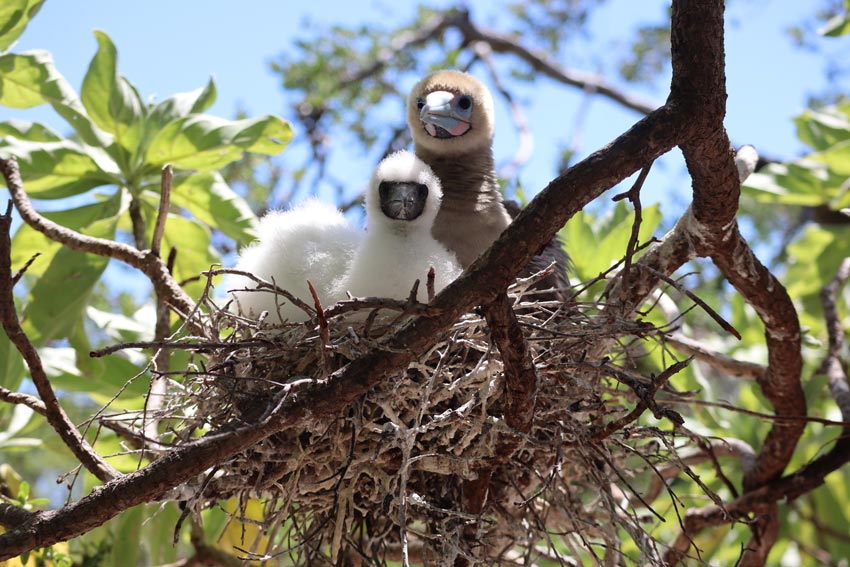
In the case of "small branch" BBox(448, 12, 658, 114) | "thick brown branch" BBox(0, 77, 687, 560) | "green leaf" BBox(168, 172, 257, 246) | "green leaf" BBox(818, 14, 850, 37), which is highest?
"small branch" BBox(448, 12, 658, 114)

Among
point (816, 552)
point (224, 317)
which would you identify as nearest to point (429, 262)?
point (224, 317)

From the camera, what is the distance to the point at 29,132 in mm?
3406

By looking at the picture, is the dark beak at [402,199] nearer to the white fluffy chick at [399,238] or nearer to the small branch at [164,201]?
the white fluffy chick at [399,238]

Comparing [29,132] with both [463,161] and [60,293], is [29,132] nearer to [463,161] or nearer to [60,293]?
[60,293]

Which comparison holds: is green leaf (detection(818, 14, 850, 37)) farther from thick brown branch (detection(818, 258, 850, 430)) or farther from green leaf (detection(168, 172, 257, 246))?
green leaf (detection(168, 172, 257, 246))

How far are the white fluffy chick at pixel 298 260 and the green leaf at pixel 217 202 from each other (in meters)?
0.63

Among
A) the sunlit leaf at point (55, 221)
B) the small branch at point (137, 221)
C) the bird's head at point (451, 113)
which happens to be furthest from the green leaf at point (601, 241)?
the sunlit leaf at point (55, 221)

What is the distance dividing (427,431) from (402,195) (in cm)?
81

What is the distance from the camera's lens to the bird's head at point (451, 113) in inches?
140

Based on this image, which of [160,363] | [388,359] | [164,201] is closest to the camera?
[388,359]

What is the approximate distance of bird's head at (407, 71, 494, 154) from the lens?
11.7 ft

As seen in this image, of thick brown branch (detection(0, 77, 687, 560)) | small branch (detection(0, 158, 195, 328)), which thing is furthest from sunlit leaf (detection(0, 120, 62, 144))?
thick brown branch (detection(0, 77, 687, 560))

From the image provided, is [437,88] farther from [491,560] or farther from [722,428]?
[491,560]

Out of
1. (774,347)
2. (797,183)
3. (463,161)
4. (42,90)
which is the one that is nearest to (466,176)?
(463,161)
